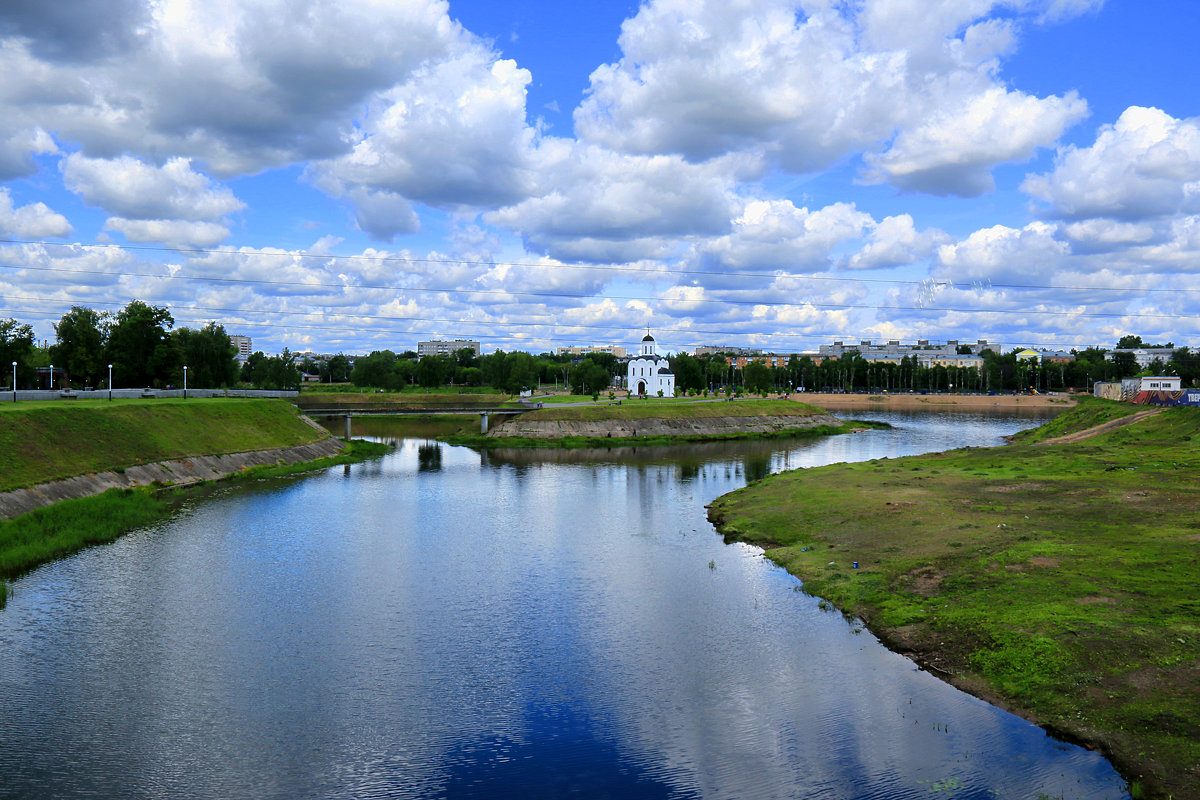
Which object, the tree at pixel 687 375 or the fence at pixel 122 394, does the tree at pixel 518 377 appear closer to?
the tree at pixel 687 375

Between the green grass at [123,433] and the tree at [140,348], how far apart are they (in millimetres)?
26380

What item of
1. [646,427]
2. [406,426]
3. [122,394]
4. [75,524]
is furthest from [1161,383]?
[122,394]

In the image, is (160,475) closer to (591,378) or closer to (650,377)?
(591,378)

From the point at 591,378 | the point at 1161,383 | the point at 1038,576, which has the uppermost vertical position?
the point at 591,378

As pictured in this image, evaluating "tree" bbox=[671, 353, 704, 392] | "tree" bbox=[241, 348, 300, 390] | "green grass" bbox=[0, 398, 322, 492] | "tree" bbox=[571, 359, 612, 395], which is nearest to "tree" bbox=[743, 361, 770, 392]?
"tree" bbox=[671, 353, 704, 392]

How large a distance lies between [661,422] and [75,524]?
90792 millimetres

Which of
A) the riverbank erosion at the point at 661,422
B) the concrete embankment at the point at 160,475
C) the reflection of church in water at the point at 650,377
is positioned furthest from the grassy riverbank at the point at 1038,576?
the reflection of church in water at the point at 650,377

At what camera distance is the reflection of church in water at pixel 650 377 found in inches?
7387

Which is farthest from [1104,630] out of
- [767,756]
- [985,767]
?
[767,756]

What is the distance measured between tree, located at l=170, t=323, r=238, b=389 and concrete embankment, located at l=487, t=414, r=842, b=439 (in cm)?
4784

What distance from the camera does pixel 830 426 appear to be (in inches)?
5458

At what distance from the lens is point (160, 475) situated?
65312 millimetres

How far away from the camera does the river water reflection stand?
64.3 feet

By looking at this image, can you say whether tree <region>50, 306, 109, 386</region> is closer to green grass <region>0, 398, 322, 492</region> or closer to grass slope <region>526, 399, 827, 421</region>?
green grass <region>0, 398, 322, 492</region>
